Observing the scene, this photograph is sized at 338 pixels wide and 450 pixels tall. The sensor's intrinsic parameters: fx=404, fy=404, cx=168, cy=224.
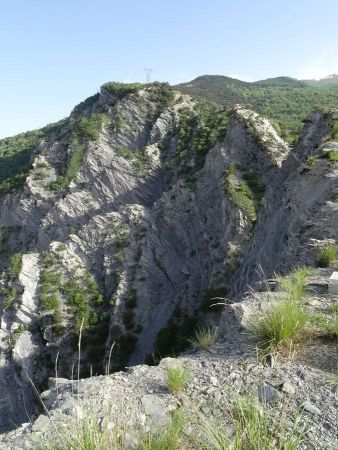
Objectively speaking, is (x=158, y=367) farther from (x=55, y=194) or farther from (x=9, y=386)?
(x=55, y=194)

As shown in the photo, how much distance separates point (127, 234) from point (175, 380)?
3562 centimetres

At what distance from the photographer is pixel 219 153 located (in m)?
38.0

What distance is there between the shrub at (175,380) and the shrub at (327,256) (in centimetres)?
578

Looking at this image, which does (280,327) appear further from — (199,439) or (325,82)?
(325,82)

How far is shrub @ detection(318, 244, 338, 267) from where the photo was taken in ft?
31.2

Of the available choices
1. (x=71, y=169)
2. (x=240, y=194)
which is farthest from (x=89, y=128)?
(x=240, y=194)

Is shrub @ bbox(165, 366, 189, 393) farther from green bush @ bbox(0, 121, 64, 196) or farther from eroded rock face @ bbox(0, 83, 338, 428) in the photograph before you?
green bush @ bbox(0, 121, 64, 196)

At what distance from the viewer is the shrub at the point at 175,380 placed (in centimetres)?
493

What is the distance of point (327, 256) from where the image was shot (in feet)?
31.3

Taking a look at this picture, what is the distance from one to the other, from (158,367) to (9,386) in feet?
101

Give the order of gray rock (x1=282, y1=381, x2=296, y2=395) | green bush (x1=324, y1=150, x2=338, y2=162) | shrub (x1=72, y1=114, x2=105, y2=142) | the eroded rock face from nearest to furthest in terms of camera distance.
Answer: gray rock (x1=282, y1=381, x2=296, y2=395) → green bush (x1=324, y1=150, x2=338, y2=162) → the eroded rock face → shrub (x1=72, y1=114, x2=105, y2=142)

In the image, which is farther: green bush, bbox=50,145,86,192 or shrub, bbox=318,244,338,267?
green bush, bbox=50,145,86,192

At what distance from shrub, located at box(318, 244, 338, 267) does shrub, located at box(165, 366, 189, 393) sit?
19.0 feet

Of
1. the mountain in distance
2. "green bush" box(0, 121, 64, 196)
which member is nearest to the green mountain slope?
the mountain in distance
